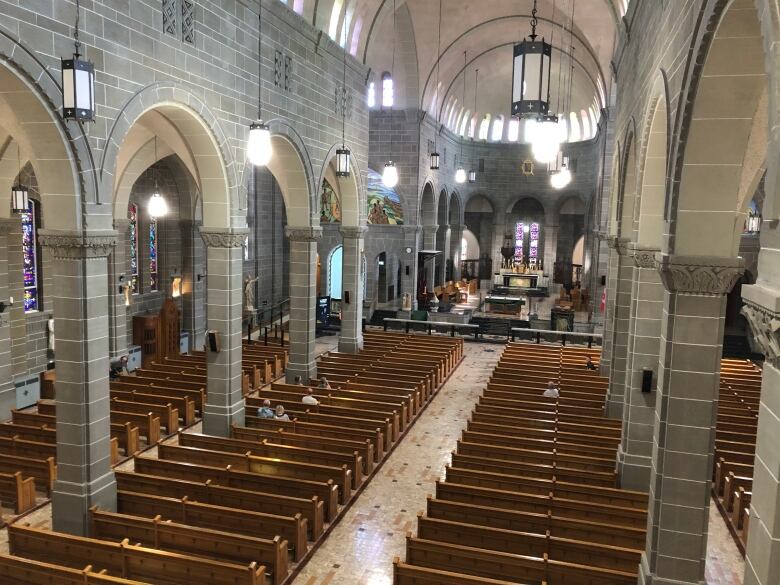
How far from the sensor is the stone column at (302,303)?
1811cm

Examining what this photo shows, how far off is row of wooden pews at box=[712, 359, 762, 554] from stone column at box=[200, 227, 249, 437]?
9750 millimetres

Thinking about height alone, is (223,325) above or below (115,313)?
above

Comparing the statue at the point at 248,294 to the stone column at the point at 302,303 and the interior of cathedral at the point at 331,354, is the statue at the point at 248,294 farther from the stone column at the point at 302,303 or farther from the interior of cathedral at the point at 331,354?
the stone column at the point at 302,303

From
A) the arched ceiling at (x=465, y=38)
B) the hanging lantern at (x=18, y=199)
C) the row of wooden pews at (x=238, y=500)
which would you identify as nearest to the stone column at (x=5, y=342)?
the hanging lantern at (x=18, y=199)

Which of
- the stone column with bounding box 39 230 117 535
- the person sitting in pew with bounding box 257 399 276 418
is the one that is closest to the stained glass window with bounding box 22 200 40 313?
the person sitting in pew with bounding box 257 399 276 418

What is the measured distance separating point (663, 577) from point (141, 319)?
19257mm

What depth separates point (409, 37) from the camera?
27891mm

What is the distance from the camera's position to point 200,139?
43.3 feet

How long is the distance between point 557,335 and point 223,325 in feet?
55.4

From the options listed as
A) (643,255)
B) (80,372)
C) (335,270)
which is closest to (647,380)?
(643,255)

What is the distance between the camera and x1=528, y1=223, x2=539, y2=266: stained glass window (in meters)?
44.3

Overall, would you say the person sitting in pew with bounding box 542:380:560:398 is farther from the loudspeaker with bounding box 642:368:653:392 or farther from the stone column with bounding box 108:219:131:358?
the stone column with bounding box 108:219:131:358

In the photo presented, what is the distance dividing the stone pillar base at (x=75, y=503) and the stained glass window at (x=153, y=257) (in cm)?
1432

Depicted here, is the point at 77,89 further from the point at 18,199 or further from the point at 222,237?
the point at 18,199
